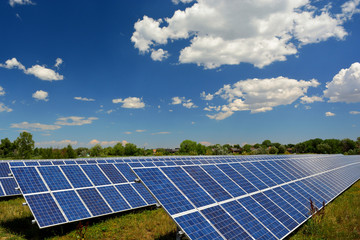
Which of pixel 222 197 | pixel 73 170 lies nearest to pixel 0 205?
pixel 73 170

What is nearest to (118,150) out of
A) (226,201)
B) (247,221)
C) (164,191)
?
(226,201)

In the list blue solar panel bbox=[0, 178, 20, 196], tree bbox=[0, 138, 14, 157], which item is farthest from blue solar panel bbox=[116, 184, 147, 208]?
tree bbox=[0, 138, 14, 157]

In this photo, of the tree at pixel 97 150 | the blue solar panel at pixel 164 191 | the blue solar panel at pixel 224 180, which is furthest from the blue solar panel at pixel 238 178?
the tree at pixel 97 150

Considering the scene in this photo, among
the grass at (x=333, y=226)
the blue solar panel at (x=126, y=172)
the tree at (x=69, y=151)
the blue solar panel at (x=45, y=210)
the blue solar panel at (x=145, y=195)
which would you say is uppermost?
the tree at (x=69, y=151)

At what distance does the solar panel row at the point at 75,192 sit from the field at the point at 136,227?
36.5 inches

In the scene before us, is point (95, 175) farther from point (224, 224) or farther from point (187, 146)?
point (187, 146)

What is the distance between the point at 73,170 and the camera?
15.9m

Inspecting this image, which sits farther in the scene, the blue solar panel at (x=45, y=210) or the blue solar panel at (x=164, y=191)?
the blue solar panel at (x=45, y=210)

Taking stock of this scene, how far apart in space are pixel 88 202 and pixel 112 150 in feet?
445

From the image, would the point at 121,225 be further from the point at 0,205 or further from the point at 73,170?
the point at 0,205

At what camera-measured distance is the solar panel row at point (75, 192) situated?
38.2 ft

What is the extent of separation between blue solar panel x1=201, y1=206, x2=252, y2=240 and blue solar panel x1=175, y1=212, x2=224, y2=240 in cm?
34

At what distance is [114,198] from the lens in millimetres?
15094

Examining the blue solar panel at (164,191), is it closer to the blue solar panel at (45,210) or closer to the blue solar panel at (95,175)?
the blue solar panel at (45,210)
